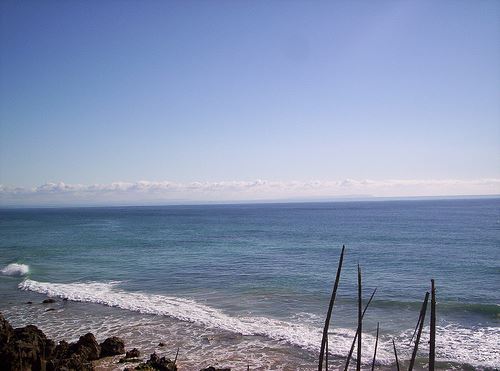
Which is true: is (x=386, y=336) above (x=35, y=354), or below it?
below

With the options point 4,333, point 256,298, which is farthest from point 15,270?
point 4,333

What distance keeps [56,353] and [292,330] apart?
11.0m

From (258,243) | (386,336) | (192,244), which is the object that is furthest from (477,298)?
(192,244)

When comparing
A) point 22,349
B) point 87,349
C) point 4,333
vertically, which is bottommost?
point 87,349

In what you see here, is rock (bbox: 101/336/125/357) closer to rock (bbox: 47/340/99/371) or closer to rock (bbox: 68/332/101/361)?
rock (bbox: 68/332/101/361)

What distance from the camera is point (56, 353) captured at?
46.9 ft

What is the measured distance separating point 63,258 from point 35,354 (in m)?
34.5

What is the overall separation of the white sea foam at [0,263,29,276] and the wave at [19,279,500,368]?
33.4 feet

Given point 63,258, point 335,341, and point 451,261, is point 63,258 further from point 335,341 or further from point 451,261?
point 451,261

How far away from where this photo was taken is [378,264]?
126 ft

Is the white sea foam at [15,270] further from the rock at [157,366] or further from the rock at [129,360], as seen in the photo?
the rock at [157,366]

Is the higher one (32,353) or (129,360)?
(32,353)

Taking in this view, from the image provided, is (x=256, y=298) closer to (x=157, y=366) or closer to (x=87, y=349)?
(x=87, y=349)

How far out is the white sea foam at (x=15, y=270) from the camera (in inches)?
1399
